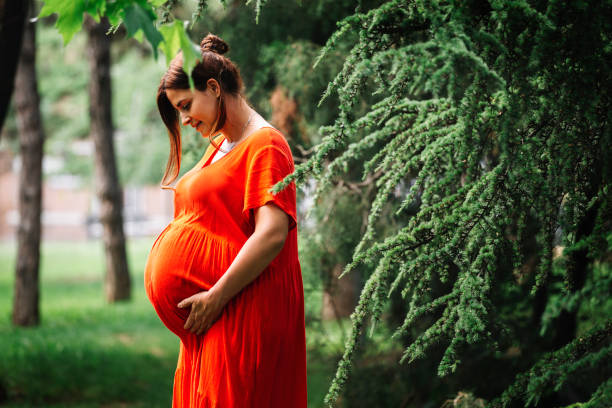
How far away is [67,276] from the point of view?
19.6 meters

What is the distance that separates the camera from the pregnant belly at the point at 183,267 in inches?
98.3

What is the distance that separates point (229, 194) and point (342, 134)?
0.50 m

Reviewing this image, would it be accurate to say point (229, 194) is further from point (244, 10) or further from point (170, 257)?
point (244, 10)

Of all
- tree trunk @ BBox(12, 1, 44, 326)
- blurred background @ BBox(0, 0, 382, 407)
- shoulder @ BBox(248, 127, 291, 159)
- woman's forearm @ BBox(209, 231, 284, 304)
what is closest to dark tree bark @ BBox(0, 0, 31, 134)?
blurred background @ BBox(0, 0, 382, 407)

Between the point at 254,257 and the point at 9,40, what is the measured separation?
4111 mm

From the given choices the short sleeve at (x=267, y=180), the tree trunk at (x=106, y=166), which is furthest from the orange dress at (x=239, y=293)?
the tree trunk at (x=106, y=166)

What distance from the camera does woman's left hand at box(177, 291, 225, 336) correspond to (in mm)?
2422

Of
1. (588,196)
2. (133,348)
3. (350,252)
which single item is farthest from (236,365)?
(133,348)

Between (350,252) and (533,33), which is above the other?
(533,33)

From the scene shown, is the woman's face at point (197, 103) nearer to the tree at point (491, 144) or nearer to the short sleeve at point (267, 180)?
the short sleeve at point (267, 180)

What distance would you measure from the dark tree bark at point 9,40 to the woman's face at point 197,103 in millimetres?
3535

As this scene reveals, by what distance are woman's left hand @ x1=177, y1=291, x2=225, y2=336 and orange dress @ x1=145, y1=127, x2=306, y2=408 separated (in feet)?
0.10

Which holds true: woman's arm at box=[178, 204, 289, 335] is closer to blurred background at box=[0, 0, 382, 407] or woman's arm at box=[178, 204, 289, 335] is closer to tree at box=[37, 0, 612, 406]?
tree at box=[37, 0, 612, 406]

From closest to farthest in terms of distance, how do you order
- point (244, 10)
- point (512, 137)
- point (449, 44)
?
point (449, 44) < point (512, 137) < point (244, 10)
